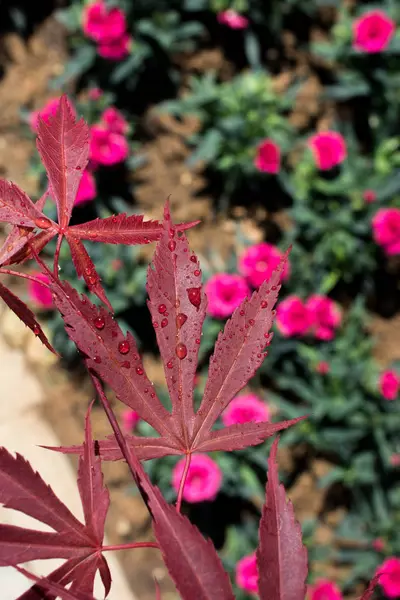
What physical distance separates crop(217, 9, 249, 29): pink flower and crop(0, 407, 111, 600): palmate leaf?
5.74 ft

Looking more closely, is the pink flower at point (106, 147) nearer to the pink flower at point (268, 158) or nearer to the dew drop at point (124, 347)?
the pink flower at point (268, 158)

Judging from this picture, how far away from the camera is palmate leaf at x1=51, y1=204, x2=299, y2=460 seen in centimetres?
49

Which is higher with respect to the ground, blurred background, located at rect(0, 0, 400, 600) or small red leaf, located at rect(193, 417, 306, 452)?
small red leaf, located at rect(193, 417, 306, 452)

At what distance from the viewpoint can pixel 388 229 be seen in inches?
67.4

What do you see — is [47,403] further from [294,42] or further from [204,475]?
[294,42]

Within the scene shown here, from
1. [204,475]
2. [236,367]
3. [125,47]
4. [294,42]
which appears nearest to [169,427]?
[236,367]

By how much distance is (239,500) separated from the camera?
1.82m

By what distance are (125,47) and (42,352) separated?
948mm

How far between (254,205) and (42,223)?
60.1 inches

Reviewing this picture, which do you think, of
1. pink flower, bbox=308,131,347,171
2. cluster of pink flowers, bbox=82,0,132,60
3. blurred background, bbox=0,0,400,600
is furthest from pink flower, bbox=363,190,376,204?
cluster of pink flowers, bbox=82,0,132,60

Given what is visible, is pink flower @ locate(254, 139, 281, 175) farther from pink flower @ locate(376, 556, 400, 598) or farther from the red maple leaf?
the red maple leaf

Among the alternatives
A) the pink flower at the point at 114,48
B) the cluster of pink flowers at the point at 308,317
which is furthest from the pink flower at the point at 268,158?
the pink flower at the point at 114,48

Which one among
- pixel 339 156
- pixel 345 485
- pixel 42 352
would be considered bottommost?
pixel 345 485

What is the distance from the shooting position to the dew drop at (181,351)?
0.51 m
